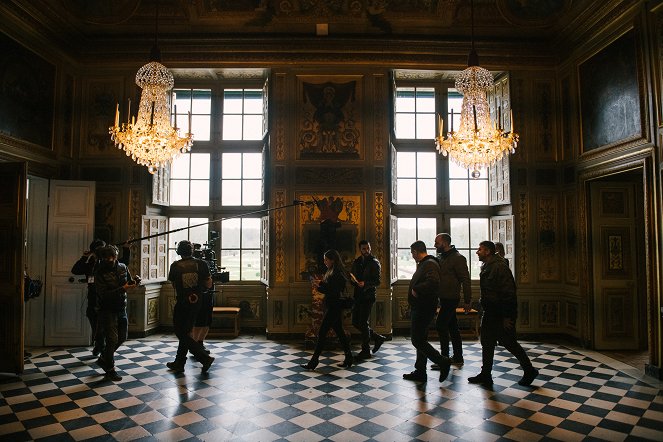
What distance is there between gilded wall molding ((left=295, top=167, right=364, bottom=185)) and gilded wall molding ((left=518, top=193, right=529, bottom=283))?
279 centimetres

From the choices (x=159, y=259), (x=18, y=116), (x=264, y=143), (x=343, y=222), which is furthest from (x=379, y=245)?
(x=18, y=116)

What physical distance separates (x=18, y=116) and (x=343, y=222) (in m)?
5.07

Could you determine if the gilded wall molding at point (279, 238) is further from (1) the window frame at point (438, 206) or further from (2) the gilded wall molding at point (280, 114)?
(1) the window frame at point (438, 206)

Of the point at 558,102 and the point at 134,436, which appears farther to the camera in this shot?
the point at 558,102

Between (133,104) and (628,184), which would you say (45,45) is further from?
(628,184)

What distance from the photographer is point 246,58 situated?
729 centimetres

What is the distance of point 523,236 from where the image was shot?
718cm

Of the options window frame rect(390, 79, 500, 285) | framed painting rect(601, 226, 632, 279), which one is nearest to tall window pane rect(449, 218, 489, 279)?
window frame rect(390, 79, 500, 285)

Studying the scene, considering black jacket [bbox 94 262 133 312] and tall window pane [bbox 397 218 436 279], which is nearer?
black jacket [bbox 94 262 133 312]

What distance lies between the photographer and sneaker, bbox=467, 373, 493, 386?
4.58 m

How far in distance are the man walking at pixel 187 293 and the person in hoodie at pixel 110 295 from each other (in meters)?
0.55

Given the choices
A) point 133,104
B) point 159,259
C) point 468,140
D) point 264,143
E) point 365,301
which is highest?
point 133,104

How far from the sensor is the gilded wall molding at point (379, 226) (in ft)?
23.0

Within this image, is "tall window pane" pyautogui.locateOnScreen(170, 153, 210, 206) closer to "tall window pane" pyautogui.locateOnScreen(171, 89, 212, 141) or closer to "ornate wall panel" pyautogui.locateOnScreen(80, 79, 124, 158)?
"tall window pane" pyautogui.locateOnScreen(171, 89, 212, 141)
